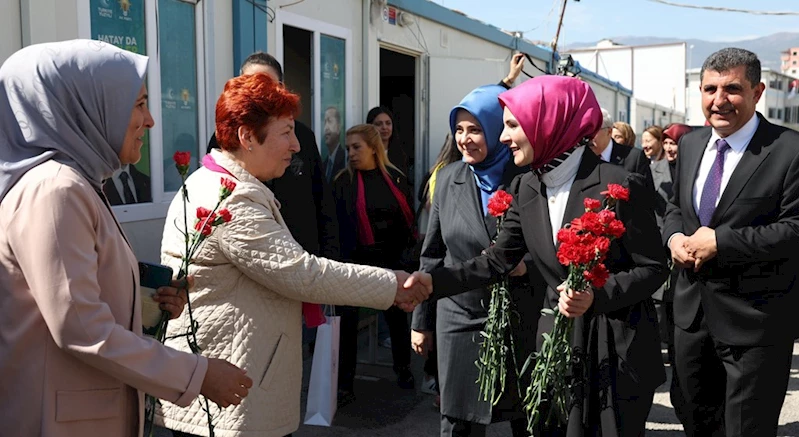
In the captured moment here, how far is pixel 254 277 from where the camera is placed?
2.71 meters

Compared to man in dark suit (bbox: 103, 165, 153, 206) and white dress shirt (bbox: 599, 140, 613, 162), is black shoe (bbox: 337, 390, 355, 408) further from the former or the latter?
white dress shirt (bbox: 599, 140, 613, 162)

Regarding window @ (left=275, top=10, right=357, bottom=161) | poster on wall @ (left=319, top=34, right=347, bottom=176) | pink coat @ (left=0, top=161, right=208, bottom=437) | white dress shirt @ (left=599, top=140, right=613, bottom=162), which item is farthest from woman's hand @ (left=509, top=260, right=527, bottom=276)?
poster on wall @ (left=319, top=34, right=347, bottom=176)

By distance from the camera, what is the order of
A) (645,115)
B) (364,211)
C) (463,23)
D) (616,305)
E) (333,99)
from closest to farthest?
(616,305) < (364,211) < (333,99) < (463,23) < (645,115)

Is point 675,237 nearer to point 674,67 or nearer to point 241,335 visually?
point 241,335

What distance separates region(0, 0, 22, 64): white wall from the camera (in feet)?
13.3

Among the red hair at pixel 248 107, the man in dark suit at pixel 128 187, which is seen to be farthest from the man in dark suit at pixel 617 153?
the red hair at pixel 248 107

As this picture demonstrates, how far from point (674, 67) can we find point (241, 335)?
4128 cm

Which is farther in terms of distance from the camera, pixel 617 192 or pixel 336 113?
pixel 336 113

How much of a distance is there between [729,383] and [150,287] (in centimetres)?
248

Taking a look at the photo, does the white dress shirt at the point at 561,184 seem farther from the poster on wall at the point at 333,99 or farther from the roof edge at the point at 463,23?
the roof edge at the point at 463,23

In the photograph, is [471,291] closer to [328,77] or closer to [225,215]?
[225,215]

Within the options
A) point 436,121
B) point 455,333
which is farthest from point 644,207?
point 436,121

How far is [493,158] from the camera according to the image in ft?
12.7

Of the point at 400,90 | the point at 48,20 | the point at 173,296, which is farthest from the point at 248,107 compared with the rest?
the point at 400,90
